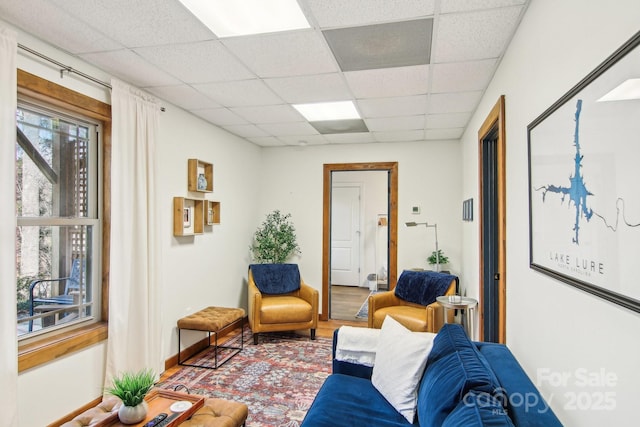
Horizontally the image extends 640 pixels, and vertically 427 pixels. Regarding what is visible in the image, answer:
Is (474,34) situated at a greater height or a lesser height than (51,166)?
greater

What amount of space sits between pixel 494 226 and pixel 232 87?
250 cm

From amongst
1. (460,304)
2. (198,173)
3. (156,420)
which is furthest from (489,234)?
(198,173)

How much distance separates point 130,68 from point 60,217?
119 cm

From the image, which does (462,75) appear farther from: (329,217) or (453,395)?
(329,217)

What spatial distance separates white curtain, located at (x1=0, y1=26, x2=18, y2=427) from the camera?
76.2 inches

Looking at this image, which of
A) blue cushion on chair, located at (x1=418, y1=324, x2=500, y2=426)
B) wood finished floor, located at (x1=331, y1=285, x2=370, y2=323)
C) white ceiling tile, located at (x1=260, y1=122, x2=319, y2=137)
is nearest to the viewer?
blue cushion on chair, located at (x1=418, y1=324, x2=500, y2=426)

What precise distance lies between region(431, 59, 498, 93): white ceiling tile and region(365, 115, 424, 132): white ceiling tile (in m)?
0.85

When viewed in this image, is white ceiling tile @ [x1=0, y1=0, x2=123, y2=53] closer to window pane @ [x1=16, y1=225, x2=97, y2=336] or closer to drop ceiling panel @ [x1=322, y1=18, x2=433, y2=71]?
window pane @ [x1=16, y1=225, x2=97, y2=336]

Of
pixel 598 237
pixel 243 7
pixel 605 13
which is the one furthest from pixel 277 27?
pixel 598 237

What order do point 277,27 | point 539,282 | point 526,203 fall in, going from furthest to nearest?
point 277,27 < point 526,203 < point 539,282

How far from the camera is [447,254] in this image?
479cm

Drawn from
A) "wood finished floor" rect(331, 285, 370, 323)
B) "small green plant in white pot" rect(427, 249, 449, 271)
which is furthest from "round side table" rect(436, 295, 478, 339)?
"wood finished floor" rect(331, 285, 370, 323)

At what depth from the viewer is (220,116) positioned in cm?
386

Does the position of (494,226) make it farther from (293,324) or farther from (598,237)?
(293,324)
